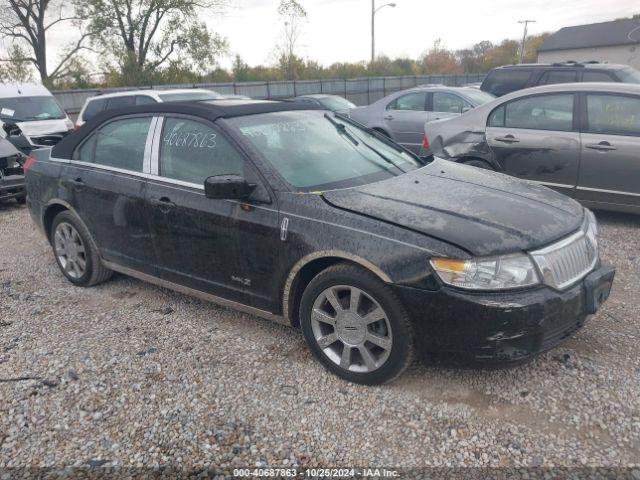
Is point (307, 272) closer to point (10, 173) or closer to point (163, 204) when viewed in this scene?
point (163, 204)

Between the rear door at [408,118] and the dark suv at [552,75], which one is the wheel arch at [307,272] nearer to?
the rear door at [408,118]

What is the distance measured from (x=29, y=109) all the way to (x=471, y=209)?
36.1 ft

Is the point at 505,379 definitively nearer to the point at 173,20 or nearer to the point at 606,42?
the point at 173,20

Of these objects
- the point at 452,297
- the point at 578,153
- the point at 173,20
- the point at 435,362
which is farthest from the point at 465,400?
the point at 173,20

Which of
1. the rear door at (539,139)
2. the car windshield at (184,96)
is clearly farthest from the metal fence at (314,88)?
the rear door at (539,139)

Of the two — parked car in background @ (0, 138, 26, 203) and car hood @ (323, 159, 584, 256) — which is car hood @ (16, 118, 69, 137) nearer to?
parked car in background @ (0, 138, 26, 203)

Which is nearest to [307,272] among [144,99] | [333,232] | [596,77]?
[333,232]

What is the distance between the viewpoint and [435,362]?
112 inches

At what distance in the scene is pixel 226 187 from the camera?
124 inches

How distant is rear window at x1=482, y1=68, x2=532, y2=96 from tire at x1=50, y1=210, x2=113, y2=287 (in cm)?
857

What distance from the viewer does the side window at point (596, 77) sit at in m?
8.64

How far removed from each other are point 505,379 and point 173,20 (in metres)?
30.7

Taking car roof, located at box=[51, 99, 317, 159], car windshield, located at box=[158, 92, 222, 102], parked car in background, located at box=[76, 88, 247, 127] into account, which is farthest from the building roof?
car roof, located at box=[51, 99, 317, 159]

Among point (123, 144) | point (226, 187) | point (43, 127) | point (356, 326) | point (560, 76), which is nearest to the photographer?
point (356, 326)
